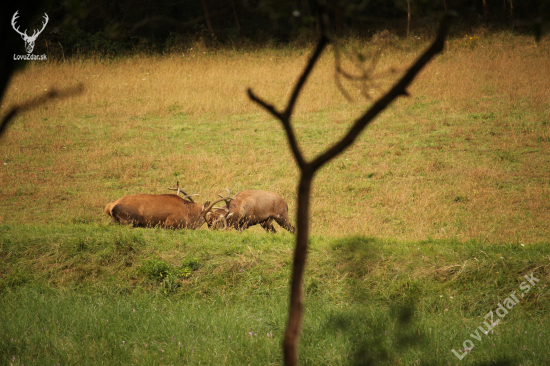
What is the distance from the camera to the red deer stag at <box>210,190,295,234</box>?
9648 millimetres

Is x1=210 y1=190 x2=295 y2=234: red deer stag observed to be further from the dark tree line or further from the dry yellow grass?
the dark tree line

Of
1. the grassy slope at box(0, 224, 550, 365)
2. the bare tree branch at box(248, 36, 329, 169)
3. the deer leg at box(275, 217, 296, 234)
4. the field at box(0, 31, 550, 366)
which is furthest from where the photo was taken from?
the deer leg at box(275, 217, 296, 234)

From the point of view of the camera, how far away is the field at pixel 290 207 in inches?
209

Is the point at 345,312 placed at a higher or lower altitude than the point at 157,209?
lower

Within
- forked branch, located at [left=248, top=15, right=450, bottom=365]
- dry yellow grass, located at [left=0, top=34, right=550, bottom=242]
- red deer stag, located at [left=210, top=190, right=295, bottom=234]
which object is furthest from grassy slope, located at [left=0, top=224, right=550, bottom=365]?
forked branch, located at [left=248, top=15, right=450, bottom=365]

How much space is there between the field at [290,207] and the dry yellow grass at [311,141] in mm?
76

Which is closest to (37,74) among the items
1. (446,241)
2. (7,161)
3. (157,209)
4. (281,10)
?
(7,161)

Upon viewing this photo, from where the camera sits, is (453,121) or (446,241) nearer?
(446,241)

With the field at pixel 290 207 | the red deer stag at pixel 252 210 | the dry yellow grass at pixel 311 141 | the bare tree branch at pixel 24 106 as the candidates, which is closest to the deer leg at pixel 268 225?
the red deer stag at pixel 252 210

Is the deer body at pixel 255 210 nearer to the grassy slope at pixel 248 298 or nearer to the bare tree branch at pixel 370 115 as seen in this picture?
the grassy slope at pixel 248 298

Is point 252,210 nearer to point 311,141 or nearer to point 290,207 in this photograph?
point 290,207

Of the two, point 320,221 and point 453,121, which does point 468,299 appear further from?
point 453,121

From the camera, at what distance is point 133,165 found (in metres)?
14.4

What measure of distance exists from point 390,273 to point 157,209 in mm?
4260
